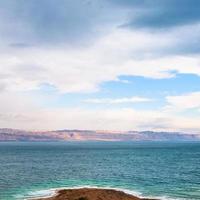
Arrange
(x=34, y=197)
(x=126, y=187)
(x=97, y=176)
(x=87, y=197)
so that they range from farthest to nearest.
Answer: (x=97, y=176) < (x=126, y=187) < (x=34, y=197) < (x=87, y=197)

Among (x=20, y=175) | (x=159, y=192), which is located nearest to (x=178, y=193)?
(x=159, y=192)

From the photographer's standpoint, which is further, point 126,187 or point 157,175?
point 157,175

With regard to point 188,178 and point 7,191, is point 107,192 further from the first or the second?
point 188,178

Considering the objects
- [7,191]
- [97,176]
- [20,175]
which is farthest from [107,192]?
[20,175]

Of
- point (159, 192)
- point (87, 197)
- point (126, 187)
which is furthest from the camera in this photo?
point (126, 187)

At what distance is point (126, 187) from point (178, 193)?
13224 millimetres

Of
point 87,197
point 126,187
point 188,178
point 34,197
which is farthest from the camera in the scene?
point 188,178

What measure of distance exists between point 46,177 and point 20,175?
9.13m

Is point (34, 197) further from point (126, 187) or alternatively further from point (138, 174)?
point (138, 174)

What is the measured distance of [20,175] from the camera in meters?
108

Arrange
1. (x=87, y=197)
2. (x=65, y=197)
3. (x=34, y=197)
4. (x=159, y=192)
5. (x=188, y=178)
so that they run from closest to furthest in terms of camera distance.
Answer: (x=87, y=197), (x=65, y=197), (x=34, y=197), (x=159, y=192), (x=188, y=178)

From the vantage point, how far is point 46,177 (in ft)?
339

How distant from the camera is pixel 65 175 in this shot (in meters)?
108

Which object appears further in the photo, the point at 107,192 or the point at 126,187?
the point at 126,187
